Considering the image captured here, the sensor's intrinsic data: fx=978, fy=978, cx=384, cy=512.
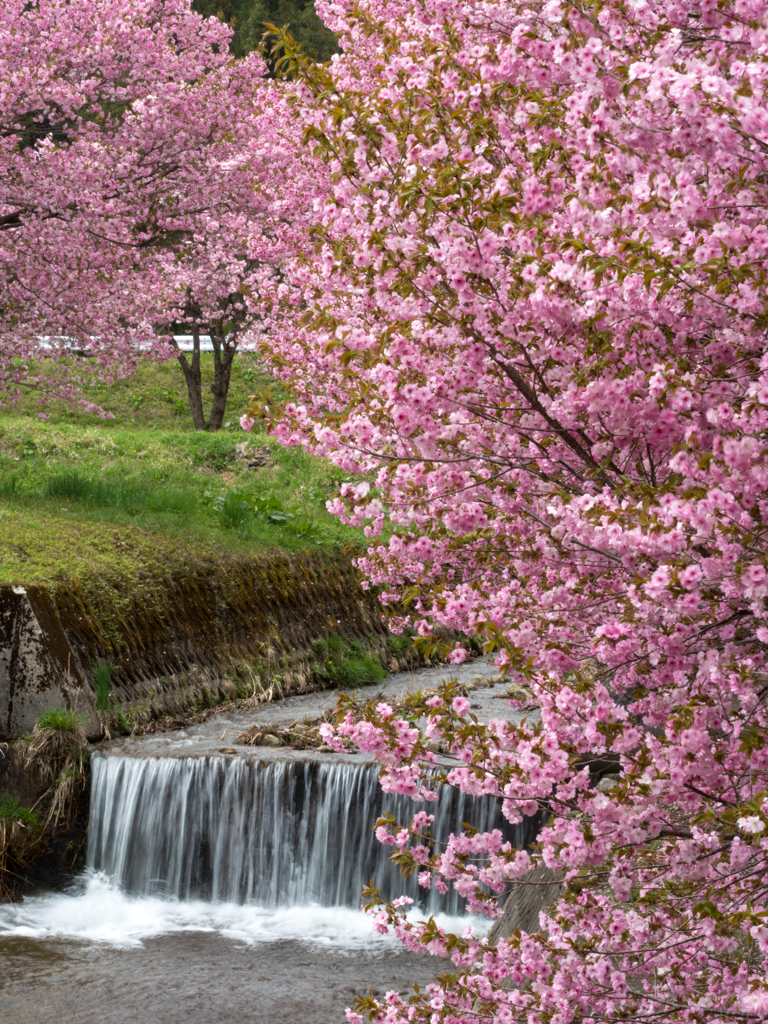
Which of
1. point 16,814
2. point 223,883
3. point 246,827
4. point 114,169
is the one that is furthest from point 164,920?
point 114,169

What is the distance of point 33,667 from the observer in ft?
27.2

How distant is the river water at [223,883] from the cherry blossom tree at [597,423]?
3048 mm

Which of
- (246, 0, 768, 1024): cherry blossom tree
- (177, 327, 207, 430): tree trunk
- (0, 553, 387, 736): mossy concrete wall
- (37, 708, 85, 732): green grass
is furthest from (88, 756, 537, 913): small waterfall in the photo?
(177, 327, 207, 430): tree trunk

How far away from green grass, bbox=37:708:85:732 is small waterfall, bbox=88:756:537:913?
1.12ft

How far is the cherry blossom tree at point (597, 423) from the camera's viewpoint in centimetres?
270

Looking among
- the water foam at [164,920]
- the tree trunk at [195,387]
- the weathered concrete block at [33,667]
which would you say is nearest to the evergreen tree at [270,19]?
the tree trunk at [195,387]

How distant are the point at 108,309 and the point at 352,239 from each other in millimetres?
8644

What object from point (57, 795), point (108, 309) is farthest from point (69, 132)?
point (57, 795)

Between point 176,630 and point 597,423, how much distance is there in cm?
712

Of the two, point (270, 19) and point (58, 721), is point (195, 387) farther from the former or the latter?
point (270, 19)

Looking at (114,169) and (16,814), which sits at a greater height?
(114,169)

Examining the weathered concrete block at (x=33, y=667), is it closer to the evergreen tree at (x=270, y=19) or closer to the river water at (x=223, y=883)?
the river water at (x=223, y=883)

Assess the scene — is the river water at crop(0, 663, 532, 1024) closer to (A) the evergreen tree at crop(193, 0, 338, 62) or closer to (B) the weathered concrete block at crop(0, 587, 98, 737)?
(B) the weathered concrete block at crop(0, 587, 98, 737)

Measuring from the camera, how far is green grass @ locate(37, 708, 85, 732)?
8062mm
